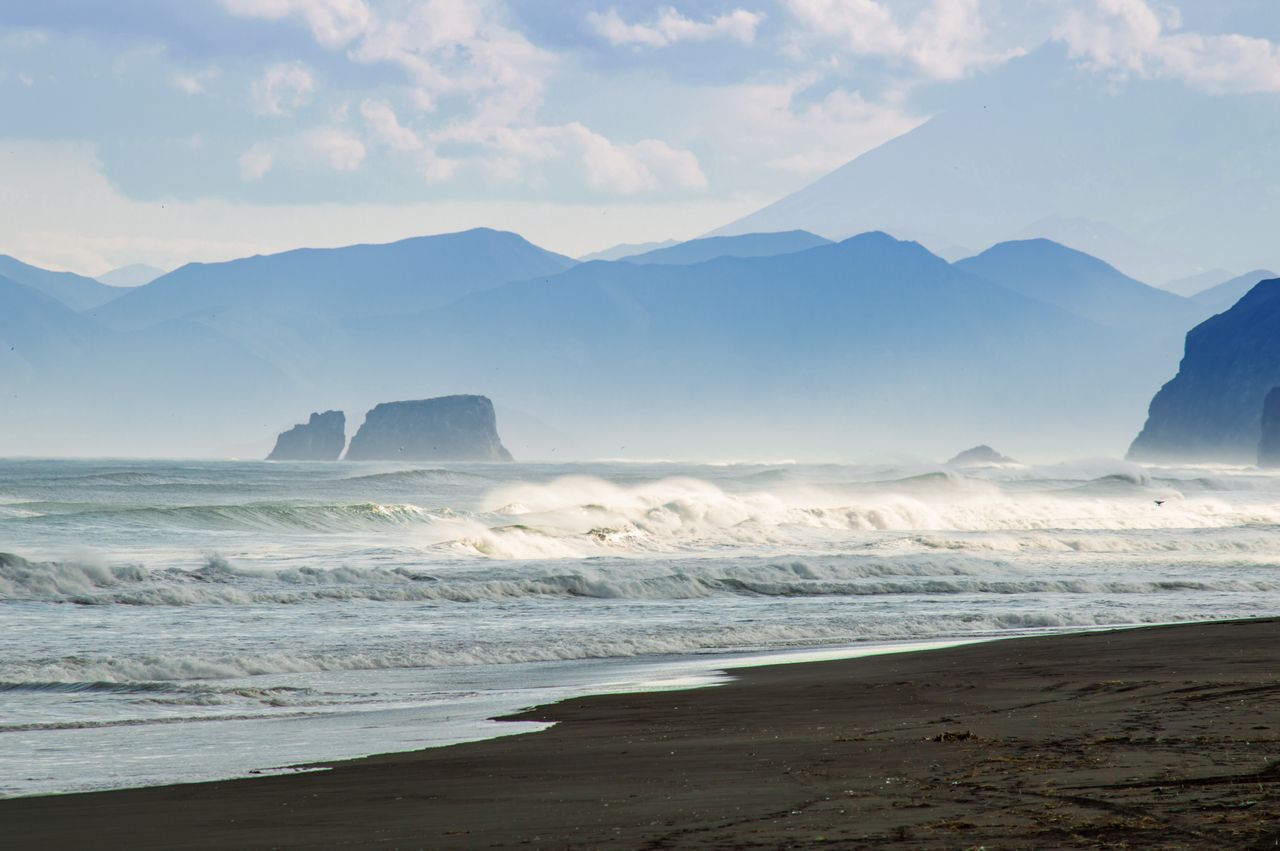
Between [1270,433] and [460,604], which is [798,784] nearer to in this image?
[460,604]

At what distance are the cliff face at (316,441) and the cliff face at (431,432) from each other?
287cm

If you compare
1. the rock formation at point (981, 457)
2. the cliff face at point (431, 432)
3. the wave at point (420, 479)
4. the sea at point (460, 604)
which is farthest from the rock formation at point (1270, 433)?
the cliff face at point (431, 432)

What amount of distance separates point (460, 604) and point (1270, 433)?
353 ft

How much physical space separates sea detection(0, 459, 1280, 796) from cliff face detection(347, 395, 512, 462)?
12998cm

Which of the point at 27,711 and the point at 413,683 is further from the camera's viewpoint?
the point at 413,683

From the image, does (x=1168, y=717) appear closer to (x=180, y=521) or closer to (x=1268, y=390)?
(x=180, y=521)

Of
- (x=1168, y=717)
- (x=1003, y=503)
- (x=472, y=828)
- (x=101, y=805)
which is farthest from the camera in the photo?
(x=1003, y=503)

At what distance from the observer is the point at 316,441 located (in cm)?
18262

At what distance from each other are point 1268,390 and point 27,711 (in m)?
132

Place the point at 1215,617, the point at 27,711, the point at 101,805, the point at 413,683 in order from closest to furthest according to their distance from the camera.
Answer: the point at 101,805, the point at 27,711, the point at 413,683, the point at 1215,617

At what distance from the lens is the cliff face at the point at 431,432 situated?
177000 millimetres

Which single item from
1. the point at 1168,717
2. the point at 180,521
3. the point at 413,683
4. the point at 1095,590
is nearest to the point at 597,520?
the point at 180,521

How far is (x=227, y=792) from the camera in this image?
7812 mm

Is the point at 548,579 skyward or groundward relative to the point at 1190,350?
groundward
